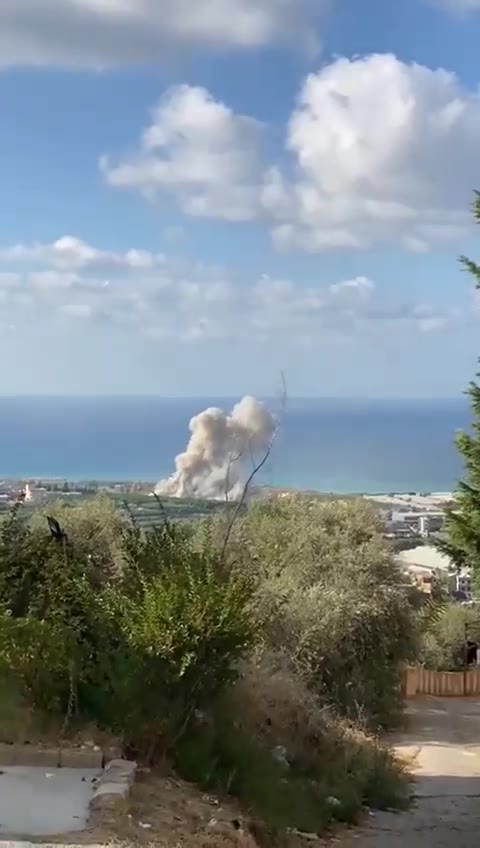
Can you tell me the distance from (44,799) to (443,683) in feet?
59.2

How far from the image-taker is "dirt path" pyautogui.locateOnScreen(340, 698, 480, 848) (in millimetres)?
8961

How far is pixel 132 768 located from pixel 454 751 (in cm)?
941

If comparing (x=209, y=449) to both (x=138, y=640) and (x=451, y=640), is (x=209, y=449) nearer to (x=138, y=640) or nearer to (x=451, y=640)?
(x=451, y=640)

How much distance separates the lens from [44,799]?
21.2 ft

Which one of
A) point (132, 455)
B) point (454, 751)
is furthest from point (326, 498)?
point (132, 455)

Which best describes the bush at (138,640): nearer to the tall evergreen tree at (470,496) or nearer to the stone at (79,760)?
the stone at (79,760)

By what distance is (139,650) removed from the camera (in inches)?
301

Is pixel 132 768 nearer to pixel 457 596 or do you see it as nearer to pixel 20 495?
pixel 20 495

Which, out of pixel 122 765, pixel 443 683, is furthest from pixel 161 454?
pixel 122 765

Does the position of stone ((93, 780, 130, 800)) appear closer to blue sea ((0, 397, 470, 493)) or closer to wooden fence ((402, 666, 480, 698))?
wooden fence ((402, 666, 480, 698))

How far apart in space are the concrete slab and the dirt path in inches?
108

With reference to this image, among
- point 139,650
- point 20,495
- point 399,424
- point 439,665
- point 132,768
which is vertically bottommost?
point 439,665

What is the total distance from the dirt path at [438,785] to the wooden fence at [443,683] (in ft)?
3.14

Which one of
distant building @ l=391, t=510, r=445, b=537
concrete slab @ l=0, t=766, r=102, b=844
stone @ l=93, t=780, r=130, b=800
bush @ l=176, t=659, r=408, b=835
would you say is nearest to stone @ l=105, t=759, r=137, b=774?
concrete slab @ l=0, t=766, r=102, b=844
